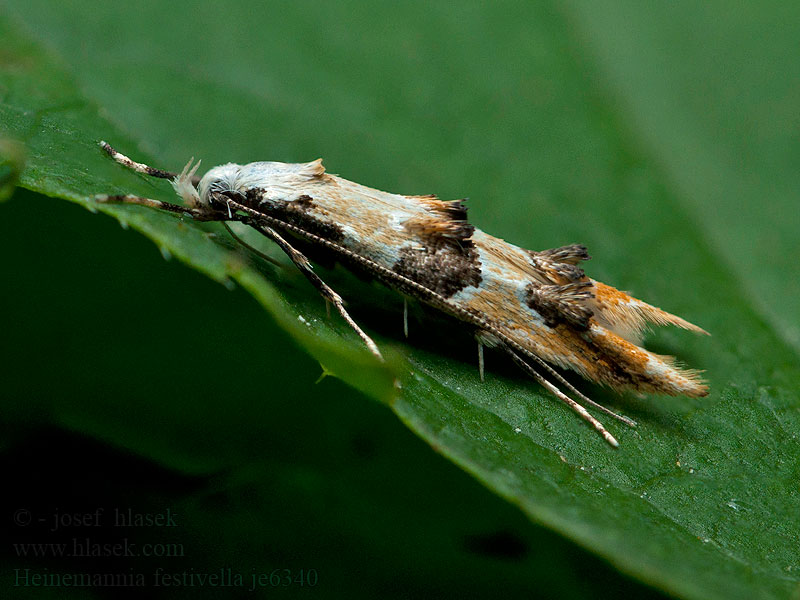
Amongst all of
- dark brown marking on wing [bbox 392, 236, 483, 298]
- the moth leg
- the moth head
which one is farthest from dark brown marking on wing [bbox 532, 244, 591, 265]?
the moth head

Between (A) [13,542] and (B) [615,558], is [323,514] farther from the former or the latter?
(B) [615,558]

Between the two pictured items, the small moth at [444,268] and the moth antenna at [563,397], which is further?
the small moth at [444,268]

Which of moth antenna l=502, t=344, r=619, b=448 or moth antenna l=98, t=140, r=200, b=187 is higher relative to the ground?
moth antenna l=98, t=140, r=200, b=187

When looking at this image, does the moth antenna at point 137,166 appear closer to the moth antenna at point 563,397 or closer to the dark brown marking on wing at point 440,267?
the dark brown marking on wing at point 440,267

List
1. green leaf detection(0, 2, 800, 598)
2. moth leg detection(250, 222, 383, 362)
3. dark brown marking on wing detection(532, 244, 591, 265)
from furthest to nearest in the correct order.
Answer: dark brown marking on wing detection(532, 244, 591, 265) < moth leg detection(250, 222, 383, 362) < green leaf detection(0, 2, 800, 598)

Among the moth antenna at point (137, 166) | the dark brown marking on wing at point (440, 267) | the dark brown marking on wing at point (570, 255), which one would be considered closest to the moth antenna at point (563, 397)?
the dark brown marking on wing at point (440, 267)

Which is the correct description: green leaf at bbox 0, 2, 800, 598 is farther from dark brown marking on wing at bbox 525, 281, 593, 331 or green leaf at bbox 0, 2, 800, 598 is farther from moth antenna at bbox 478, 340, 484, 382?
dark brown marking on wing at bbox 525, 281, 593, 331

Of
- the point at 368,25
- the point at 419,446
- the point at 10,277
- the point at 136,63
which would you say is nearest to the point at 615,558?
the point at 419,446
